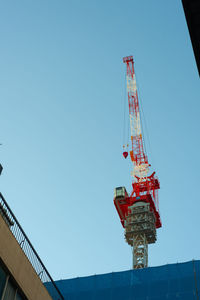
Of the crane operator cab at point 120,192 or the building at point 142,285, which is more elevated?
the crane operator cab at point 120,192

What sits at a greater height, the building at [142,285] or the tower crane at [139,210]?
the tower crane at [139,210]

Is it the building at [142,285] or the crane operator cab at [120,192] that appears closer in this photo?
the building at [142,285]

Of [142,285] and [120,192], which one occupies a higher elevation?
[120,192]

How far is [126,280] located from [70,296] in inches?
219

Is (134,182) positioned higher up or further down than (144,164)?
further down

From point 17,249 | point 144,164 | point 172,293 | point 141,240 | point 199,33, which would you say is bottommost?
point 17,249

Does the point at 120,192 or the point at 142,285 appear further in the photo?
the point at 120,192

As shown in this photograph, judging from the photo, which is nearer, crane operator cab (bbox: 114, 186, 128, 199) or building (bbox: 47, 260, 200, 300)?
building (bbox: 47, 260, 200, 300)

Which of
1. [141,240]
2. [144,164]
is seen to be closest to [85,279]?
[141,240]

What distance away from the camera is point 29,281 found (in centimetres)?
1888

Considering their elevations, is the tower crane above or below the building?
above

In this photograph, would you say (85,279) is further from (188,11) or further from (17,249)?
(188,11)


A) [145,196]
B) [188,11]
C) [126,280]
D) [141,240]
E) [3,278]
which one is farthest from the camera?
[145,196]

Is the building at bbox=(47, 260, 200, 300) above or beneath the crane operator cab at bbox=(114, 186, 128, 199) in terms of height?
beneath
